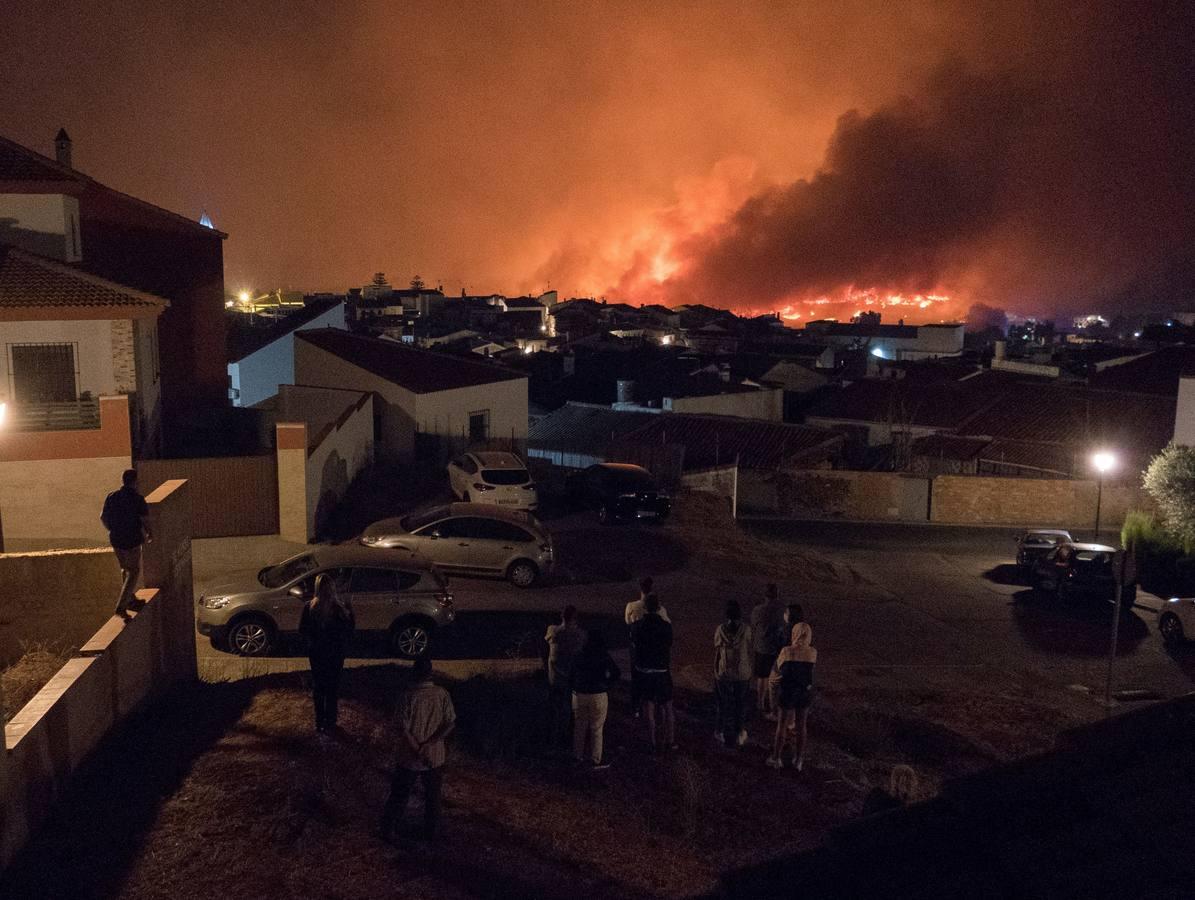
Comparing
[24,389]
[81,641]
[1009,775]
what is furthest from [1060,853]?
[24,389]

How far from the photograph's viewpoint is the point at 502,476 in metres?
22.8

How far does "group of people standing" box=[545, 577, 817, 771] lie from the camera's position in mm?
9445

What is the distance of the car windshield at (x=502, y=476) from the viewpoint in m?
22.7

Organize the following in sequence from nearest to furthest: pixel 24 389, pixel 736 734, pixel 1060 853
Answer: pixel 1060 853 → pixel 736 734 → pixel 24 389

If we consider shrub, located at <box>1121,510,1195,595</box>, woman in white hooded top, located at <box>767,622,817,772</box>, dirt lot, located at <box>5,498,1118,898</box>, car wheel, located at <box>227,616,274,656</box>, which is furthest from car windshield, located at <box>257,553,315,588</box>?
shrub, located at <box>1121,510,1195,595</box>

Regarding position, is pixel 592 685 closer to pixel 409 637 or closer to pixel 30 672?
pixel 409 637

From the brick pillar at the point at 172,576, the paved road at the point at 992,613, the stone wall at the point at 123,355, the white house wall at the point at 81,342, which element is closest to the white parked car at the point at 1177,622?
the paved road at the point at 992,613

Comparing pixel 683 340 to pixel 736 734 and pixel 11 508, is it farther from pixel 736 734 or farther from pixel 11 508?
pixel 736 734

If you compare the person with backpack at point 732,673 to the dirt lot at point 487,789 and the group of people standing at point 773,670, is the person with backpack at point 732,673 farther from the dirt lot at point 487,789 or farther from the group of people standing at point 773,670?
the dirt lot at point 487,789

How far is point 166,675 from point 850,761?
7503 mm

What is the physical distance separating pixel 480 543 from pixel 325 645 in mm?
8321

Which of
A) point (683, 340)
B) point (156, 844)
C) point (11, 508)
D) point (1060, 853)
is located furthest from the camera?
point (683, 340)

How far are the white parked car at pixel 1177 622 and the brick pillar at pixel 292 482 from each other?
16587 mm

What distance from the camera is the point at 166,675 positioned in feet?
36.6
